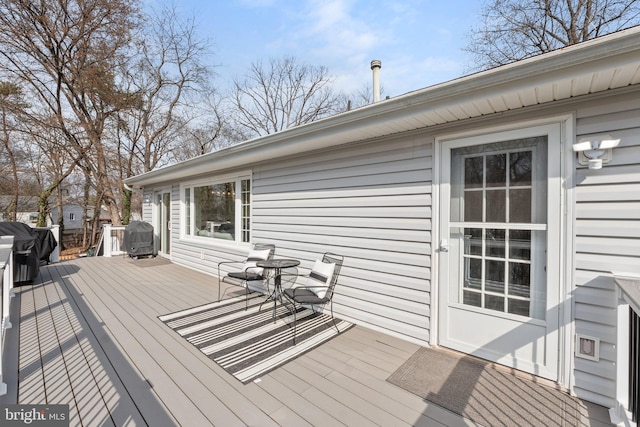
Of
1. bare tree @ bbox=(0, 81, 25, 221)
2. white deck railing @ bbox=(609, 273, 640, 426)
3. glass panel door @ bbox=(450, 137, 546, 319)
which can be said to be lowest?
white deck railing @ bbox=(609, 273, 640, 426)

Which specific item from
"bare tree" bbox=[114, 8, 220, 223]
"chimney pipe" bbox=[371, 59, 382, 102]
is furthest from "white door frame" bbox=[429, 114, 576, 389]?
"bare tree" bbox=[114, 8, 220, 223]

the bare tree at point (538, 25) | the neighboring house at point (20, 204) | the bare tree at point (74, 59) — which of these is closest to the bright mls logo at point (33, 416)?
the bare tree at point (538, 25)

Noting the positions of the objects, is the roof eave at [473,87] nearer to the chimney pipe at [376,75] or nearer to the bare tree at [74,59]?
the chimney pipe at [376,75]

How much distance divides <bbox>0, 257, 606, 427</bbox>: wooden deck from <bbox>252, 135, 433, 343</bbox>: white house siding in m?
0.36

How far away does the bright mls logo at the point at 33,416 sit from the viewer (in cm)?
184

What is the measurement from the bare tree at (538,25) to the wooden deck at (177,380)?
394 inches

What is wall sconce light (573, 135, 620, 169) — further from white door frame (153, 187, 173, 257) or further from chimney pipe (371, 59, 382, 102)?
white door frame (153, 187, 173, 257)

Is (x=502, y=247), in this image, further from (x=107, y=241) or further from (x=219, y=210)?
(x=107, y=241)

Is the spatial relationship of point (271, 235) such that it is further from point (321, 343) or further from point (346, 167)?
point (321, 343)

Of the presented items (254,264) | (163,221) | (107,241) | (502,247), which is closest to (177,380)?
(254,264)

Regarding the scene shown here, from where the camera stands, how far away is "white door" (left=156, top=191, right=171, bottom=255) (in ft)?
26.0

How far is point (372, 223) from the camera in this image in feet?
11.1

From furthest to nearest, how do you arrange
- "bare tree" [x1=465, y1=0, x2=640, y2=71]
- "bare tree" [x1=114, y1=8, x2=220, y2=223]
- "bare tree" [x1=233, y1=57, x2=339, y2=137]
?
"bare tree" [x1=233, y1=57, x2=339, y2=137] < "bare tree" [x1=114, y1=8, x2=220, y2=223] < "bare tree" [x1=465, y1=0, x2=640, y2=71]

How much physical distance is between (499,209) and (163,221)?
8.05 meters
